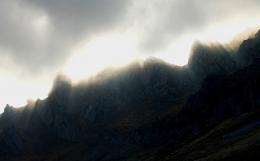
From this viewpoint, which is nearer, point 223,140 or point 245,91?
point 223,140

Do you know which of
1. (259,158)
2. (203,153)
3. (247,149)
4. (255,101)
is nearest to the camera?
(259,158)

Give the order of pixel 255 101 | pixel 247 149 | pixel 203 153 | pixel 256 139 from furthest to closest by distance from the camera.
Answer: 1. pixel 255 101
2. pixel 203 153
3. pixel 256 139
4. pixel 247 149

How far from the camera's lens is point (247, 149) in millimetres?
88688

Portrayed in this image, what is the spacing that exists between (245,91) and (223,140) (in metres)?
81.0

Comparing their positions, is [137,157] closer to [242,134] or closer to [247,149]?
[242,134]

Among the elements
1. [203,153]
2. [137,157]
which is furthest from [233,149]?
[137,157]

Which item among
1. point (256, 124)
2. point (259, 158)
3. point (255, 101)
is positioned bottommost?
point (259, 158)

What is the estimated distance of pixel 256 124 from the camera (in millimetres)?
122250

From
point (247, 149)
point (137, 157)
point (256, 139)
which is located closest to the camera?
point (247, 149)

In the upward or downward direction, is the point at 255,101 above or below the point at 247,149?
above

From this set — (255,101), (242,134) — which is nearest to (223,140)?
(242,134)

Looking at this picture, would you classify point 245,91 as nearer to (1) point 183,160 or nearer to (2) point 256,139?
(1) point 183,160

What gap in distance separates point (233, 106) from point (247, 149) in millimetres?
113728

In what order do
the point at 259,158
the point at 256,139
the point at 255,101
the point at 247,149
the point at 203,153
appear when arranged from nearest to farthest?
the point at 259,158
the point at 247,149
the point at 256,139
the point at 203,153
the point at 255,101
